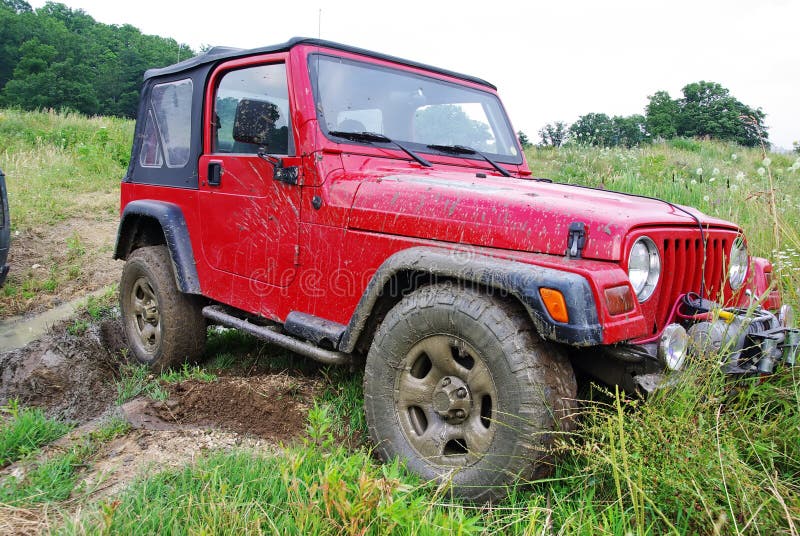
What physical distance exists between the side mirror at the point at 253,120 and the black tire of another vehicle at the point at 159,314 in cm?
136

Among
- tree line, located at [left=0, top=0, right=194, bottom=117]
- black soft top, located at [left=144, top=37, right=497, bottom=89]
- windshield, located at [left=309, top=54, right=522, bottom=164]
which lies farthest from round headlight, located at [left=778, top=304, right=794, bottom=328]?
tree line, located at [left=0, top=0, right=194, bottom=117]

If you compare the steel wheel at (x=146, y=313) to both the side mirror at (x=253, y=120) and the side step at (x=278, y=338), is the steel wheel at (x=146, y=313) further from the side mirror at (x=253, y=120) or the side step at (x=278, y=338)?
the side mirror at (x=253, y=120)

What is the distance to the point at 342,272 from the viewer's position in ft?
8.84

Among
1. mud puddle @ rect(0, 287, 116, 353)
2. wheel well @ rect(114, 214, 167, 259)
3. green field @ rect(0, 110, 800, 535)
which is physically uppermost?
wheel well @ rect(114, 214, 167, 259)

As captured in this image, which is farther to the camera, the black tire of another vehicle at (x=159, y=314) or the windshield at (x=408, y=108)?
the black tire of another vehicle at (x=159, y=314)

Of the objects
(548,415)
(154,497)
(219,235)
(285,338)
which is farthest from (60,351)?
(548,415)

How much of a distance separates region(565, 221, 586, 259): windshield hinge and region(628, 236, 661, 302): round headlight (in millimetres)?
189

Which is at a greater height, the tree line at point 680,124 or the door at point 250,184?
the tree line at point 680,124

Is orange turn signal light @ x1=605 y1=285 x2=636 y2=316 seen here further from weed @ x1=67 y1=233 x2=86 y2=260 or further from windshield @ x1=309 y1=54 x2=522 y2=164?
weed @ x1=67 y1=233 x2=86 y2=260

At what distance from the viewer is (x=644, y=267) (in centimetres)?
214

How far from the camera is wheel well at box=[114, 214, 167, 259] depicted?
13.6ft

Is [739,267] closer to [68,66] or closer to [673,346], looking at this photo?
[673,346]

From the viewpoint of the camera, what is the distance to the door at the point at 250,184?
9.55 ft

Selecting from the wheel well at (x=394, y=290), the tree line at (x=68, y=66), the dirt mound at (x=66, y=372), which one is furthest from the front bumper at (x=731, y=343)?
the tree line at (x=68, y=66)
